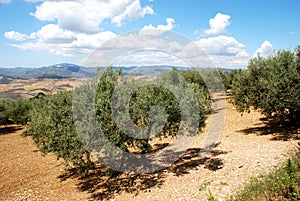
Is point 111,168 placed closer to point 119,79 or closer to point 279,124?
point 119,79

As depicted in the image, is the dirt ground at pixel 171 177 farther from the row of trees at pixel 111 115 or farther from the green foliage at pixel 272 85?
the green foliage at pixel 272 85

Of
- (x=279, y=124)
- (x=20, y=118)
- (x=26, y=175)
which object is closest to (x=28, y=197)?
(x=26, y=175)

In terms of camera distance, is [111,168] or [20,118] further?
[20,118]

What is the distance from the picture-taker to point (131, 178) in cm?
1477

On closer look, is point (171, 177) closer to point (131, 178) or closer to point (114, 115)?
point (131, 178)

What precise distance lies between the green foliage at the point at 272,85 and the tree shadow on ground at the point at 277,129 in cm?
176

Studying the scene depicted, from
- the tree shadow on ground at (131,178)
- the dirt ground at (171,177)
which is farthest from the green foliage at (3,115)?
the tree shadow on ground at (131,178)

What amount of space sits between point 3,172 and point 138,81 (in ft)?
46.1

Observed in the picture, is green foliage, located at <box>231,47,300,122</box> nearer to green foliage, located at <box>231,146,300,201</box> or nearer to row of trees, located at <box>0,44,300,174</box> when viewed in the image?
row of trees, located at <box>0,44,300,174</box>

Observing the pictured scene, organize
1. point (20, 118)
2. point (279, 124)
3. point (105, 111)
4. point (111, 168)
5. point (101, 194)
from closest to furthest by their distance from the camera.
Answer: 1. point (105, 111)
2. point (101, 194)
3. point (111, 168)
4. point (279, 124)
5. point (20, 118)

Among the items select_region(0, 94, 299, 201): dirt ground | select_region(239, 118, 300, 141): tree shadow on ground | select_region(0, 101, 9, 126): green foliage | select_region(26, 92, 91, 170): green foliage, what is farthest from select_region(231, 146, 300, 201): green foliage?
select_region(0, 101, 9, 126): green foliage

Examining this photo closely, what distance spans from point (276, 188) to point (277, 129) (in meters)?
16.4

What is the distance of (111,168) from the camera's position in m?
14.9

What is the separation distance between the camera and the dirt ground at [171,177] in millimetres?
12195
